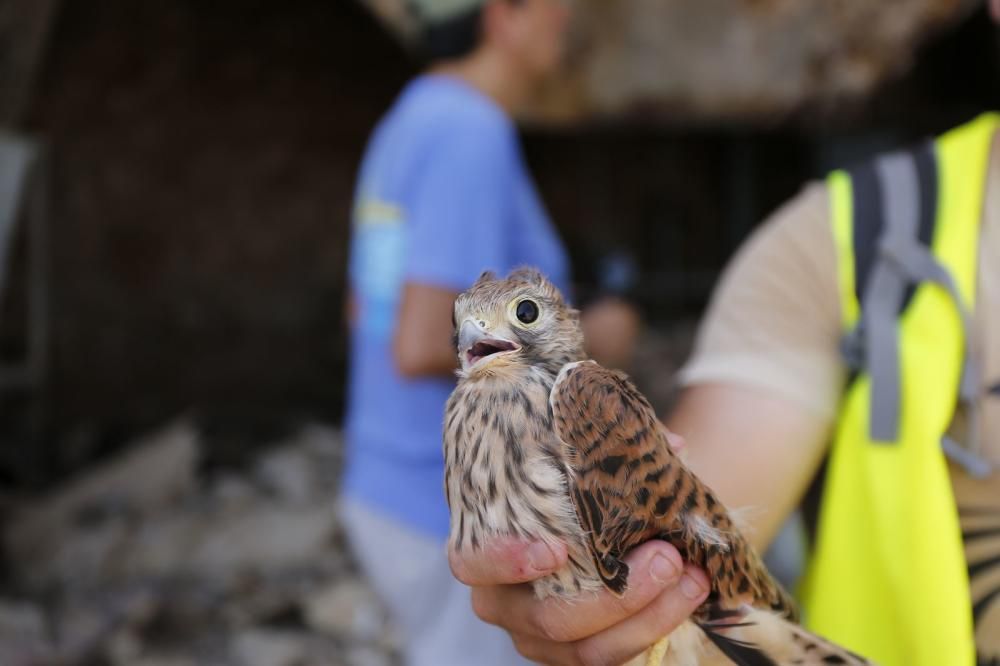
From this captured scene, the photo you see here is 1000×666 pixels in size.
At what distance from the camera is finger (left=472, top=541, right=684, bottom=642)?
1.06m

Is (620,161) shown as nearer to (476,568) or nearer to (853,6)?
(853,6)

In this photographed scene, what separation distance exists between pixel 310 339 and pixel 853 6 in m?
4.00

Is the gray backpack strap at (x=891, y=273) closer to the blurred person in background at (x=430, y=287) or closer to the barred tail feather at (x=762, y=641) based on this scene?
the barred tail feather at (x=762, y=641)

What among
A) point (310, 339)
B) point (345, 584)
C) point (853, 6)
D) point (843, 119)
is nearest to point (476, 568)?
point (345, 584)

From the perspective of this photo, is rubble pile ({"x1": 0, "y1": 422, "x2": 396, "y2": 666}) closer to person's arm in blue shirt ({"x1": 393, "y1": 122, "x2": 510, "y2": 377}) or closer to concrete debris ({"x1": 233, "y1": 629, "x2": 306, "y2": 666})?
concrete debris ({"x1": 233, "y1": 629, "x2": 306, "y2": 666})

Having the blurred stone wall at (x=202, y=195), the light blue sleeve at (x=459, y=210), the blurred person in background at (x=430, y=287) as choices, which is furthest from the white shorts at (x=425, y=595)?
the blurred stone wall at (x=202, y=195)

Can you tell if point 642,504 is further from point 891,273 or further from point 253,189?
point 253,189

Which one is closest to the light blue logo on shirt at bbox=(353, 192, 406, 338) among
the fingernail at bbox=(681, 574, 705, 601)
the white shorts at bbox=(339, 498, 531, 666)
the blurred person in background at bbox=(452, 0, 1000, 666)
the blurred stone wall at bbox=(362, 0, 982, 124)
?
the white shorts at bbox=(339, 498, 531, 666)

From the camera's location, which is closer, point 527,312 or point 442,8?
point 527,312

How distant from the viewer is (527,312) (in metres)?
1.17

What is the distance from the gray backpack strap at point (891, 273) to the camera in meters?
1.41

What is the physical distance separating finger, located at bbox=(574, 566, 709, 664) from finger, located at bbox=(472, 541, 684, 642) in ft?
0.04

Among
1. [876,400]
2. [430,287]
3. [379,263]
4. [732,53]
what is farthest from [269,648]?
[732,53]

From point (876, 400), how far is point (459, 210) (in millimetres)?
1021
